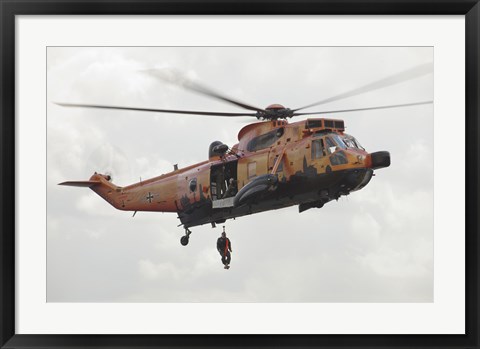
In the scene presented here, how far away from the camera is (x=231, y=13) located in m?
9.95

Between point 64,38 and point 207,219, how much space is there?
6016mm

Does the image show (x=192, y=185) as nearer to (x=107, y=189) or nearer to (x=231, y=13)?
(x=107, y=189)

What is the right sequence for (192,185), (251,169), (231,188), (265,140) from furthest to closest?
(192,185), (231,188), (265,140), (251,169)

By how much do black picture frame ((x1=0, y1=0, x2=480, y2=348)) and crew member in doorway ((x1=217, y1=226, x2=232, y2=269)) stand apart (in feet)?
6.38

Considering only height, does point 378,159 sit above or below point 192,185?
above

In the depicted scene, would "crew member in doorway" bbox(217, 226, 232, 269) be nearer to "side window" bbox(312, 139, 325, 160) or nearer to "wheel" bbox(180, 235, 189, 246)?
"wheel" bbox(180, 235, 189, 246)

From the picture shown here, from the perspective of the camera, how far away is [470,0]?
983cm

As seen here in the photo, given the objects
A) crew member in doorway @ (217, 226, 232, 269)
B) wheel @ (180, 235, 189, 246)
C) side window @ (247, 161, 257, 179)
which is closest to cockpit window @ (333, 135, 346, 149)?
side window @ (247, 161, 257, 179)

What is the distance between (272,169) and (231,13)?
4.51 meters

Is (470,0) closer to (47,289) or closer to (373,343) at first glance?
(373,343)

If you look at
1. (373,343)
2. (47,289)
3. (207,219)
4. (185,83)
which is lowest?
(373,343)

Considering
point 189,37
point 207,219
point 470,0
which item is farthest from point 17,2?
point 207,219

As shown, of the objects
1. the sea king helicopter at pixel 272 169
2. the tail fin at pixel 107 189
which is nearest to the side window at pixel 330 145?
the sea king helicopter at pixel 272 169

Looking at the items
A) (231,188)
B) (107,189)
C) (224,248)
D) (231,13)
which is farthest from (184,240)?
(107,189)
